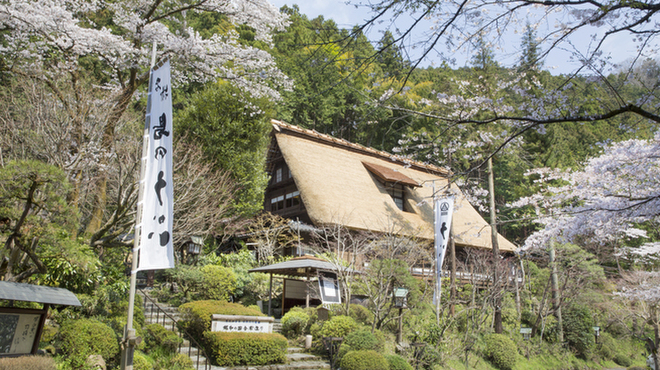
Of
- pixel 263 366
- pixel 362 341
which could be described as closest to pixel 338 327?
pixel 362 341

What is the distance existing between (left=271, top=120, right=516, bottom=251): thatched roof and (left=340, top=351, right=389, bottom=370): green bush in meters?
6.24

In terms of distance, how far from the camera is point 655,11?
4168mm

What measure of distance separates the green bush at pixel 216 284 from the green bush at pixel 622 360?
648 inches

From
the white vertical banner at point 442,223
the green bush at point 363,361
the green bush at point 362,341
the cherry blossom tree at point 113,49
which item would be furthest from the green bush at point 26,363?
the white vertical banner at point 442,223

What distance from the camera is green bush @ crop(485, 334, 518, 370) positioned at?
42.6 ft

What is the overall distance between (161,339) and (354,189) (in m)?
11.6

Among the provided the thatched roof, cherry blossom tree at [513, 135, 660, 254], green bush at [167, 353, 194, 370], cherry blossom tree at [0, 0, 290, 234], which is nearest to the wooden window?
the thatched roof

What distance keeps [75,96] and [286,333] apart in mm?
8409

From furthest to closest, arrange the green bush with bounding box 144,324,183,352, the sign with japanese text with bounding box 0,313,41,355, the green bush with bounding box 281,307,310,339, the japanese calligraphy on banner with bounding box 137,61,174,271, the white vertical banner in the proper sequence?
the white vertical banner < the green bush with bounding box 281,307,310,339 < the green bush with bounding box 144,324,183,352 < the japanese calligraphy on banner with bounding box 137,61,174,271 < the sign with japanese text with bounding box 0,313,41,355

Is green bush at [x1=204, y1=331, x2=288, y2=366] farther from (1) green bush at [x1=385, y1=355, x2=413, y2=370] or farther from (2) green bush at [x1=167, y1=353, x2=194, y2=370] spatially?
(1) green bush at [x1=385, y1=355, x2=413, y2=370]

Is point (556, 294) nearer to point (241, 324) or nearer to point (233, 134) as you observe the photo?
point (241, 324)

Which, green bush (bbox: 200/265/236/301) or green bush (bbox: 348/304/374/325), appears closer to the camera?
green bush (bbox: 348/304/374/325)

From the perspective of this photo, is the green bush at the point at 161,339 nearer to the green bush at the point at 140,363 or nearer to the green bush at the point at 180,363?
the green bush at the point at 180,363

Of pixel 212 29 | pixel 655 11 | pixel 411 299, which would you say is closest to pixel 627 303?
pixel 411 299
